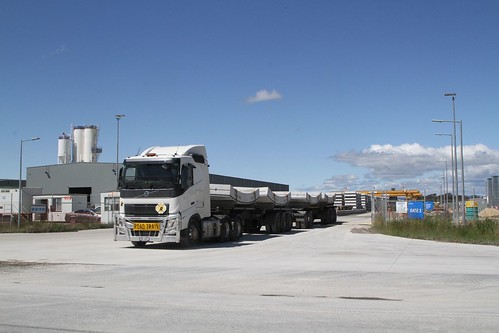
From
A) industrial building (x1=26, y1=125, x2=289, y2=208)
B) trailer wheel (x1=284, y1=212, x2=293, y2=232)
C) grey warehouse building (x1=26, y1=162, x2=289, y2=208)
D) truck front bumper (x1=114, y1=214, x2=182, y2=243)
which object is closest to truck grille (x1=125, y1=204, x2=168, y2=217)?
truck front bumper (x1=114, y1=214, x2=182, y2=243)

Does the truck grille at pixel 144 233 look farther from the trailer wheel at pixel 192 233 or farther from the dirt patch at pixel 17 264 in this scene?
the dirt patch at pixel 17 264

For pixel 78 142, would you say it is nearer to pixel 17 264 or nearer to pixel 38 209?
pixel 38 209

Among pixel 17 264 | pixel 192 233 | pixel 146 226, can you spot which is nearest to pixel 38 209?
pixel 192 233

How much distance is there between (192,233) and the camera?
71.1ft

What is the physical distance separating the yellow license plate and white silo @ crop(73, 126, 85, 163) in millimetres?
70428

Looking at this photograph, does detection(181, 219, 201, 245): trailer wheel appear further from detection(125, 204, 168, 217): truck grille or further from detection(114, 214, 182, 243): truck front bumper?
detection(125, 204, 168, 217): truck grille

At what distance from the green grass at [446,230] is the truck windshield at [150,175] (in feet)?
47.0

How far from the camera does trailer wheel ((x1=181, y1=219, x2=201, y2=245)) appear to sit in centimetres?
2111

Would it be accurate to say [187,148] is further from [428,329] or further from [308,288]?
[428,329]

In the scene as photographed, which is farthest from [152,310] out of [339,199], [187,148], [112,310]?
[339,199]

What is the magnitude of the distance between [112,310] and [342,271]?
23.9 feet

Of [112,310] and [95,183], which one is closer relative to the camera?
[112,310]

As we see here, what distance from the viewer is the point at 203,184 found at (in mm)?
22609

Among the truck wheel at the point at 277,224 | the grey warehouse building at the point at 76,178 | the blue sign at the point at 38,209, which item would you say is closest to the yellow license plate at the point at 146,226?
the truck wheel at the point at 277,224
